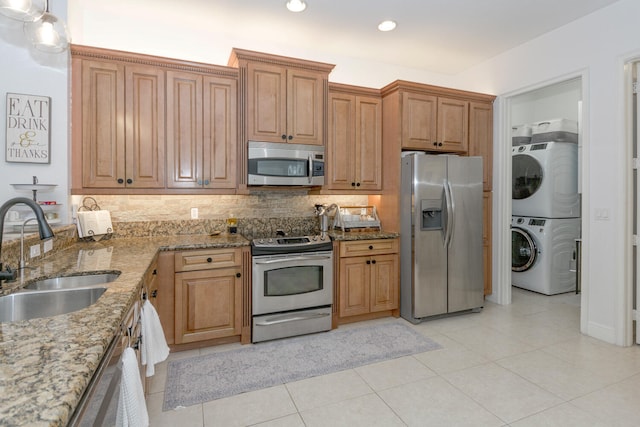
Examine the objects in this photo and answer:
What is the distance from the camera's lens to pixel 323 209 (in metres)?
3.53

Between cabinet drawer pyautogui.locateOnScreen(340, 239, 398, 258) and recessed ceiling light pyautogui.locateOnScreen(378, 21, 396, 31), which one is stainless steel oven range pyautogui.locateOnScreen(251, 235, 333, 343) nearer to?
cabinet drawer pyautogui.locateOnScreen(340, 239, 398, 258)

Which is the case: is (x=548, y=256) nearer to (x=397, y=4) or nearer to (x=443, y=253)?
(x=443, y=253)

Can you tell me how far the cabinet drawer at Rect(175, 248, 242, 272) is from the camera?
2666 millimetres

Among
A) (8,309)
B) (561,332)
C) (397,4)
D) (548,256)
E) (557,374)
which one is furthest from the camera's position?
(548,256)

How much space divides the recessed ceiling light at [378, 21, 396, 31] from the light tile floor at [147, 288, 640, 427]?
9.63ft

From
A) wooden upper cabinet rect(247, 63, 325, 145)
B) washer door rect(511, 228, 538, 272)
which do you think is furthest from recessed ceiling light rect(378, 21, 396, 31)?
washer door rect(511, 228, 538, 272)

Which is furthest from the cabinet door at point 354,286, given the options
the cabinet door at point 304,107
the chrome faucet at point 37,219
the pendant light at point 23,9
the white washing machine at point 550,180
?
the white washing machine at point 550,180

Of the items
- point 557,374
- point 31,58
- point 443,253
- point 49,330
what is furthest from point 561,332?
point 31,58

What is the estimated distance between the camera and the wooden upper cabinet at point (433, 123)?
3498 millimetres

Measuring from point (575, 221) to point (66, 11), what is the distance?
5878mm

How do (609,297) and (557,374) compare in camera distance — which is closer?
(557,374)

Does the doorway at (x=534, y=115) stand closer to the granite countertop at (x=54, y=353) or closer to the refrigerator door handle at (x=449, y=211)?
the refrigerator door handle at (x=449, y=211)

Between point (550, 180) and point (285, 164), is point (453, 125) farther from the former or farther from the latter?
point (285, 164)

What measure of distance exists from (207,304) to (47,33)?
2049 mm
